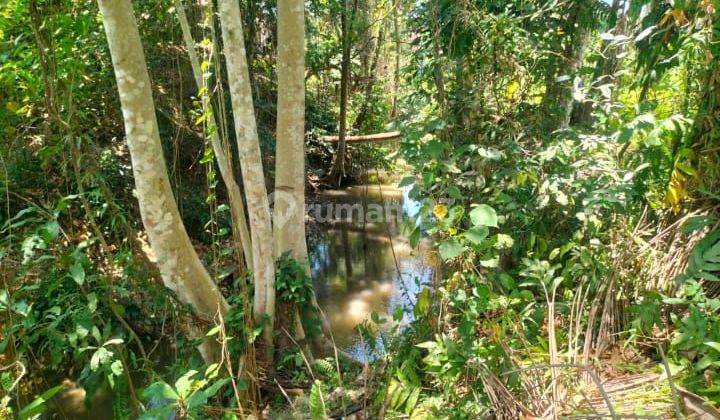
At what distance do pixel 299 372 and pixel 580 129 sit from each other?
251 centimetres

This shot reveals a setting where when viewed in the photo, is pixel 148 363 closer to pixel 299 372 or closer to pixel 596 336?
pixel 299 372

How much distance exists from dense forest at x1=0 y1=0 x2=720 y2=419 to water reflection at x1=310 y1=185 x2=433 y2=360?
121 centimetres

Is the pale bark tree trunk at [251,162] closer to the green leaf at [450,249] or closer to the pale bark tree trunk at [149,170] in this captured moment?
the pale bark tree trunk at [149,170]

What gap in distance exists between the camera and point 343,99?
854 cm

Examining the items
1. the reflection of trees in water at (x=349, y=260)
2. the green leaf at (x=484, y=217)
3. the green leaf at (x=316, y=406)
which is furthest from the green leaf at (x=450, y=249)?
the reflection of trees in water at (x=349, y=260)

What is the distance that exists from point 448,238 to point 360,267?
15.2 feet

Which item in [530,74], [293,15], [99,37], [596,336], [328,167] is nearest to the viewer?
[596,336]

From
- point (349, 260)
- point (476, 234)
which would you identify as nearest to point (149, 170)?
point (476, 234)

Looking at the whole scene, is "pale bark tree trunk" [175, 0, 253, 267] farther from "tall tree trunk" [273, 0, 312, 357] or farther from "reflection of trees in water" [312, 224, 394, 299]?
"reflection of trees in water" [312, 224, 394, 299]

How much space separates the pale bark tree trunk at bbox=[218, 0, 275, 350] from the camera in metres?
2.54

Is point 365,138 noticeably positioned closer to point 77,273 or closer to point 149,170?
point 149,170

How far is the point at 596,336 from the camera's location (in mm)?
2375

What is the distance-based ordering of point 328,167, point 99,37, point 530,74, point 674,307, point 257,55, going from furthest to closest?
1. point 328,167
2. point 257,55
3. point 99,37
4. point 530,74
5. point 674,307

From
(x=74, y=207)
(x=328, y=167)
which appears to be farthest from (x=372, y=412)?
(x=328, y=167)
